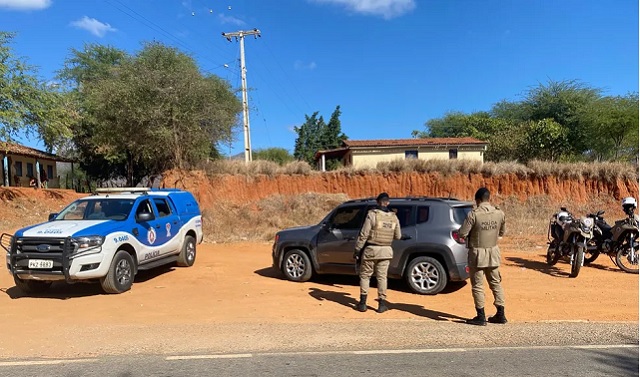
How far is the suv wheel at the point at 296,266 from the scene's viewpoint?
949 cm

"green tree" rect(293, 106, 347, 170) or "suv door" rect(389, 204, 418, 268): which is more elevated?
"green tree" rect(293, 106, 347, 170)

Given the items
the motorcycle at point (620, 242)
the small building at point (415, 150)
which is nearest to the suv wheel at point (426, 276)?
the motorcycle at point (620, 242)

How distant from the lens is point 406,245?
329 inches

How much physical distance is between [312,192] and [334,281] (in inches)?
606

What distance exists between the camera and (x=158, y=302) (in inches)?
318

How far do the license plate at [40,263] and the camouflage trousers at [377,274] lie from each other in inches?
218

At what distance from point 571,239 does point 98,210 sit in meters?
10.7

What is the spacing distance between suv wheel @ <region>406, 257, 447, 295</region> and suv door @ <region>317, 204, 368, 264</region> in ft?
3.97

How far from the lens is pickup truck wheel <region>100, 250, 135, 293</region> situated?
833 centimetres

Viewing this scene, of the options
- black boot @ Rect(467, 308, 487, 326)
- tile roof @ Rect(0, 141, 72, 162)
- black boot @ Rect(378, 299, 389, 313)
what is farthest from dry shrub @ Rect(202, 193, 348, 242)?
tile roof @ Rect(0, 141, 72, 162)

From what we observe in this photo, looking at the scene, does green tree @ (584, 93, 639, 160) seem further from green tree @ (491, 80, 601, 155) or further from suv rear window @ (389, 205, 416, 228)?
suv rear window @ (389, 205, 416, 228)

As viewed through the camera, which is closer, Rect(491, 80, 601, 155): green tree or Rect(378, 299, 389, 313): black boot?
Rect(378, 299, 389, 313): black boot

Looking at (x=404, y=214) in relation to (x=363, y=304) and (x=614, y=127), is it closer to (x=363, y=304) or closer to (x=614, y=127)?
(x=363, y=304)

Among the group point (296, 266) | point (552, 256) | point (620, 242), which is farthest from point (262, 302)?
point (620, 242)
